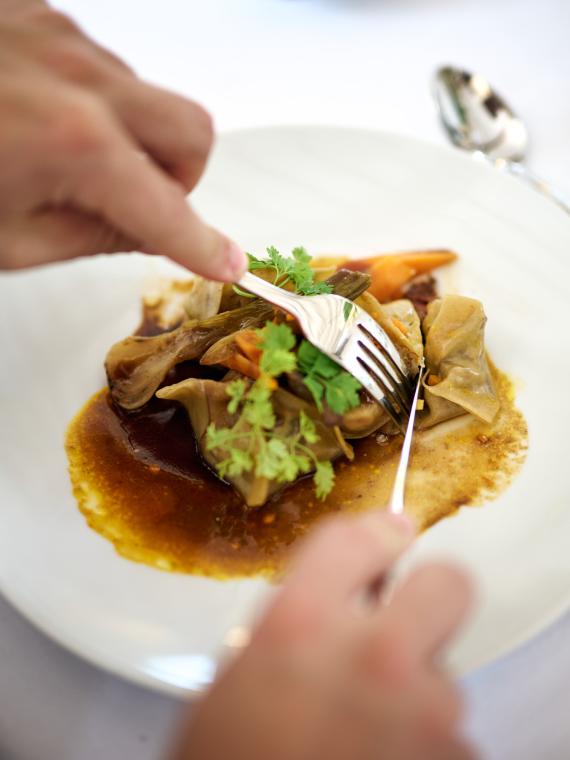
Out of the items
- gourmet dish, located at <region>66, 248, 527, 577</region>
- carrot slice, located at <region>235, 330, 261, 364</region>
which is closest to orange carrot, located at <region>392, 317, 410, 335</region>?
gourmet dish, located at <region>66, 248, 527, 577</region>

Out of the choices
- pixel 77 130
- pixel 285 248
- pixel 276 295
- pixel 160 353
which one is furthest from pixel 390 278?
pixel 77 130

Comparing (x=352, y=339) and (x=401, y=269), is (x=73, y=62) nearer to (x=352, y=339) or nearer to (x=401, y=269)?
(x=352, y=339)

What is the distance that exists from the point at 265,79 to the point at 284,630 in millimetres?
3093

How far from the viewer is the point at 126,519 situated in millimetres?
2039

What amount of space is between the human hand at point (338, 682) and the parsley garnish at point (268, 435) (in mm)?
928

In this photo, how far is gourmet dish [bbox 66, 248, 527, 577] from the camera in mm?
1990

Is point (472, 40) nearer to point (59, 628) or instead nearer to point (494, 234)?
point (494, 234)

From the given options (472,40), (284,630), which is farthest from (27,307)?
(472,40)

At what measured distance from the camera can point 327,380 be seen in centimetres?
204

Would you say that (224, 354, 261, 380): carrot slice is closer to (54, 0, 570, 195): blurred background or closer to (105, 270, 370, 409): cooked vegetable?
(105, 270, 370, 409): cooked vegetable

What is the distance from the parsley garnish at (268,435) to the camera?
1975 mm

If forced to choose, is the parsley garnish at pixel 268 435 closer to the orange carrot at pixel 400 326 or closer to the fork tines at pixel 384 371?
the fork tines at pixel 384 371

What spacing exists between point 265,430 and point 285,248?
80cm

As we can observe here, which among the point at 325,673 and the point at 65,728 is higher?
the point at 325,673
